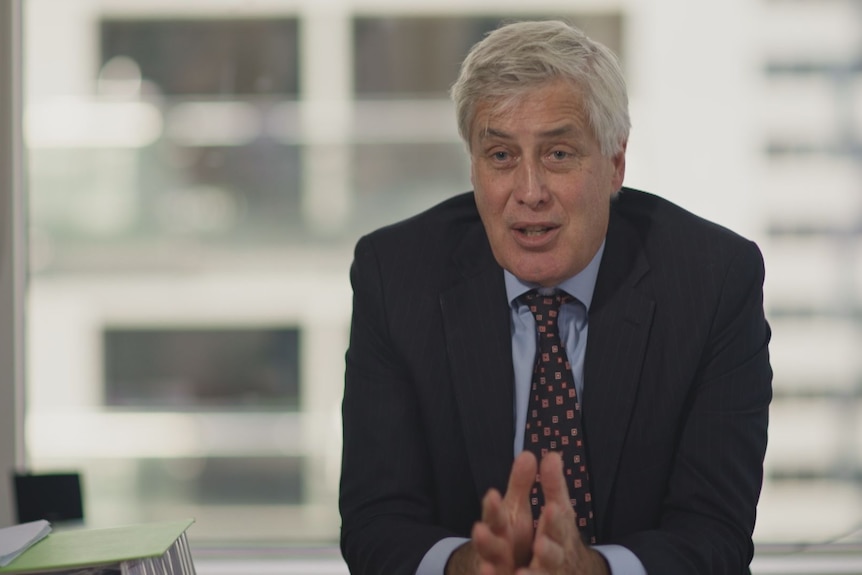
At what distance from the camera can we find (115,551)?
1187 mm

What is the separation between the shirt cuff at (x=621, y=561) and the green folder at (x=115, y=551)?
0.54 metres

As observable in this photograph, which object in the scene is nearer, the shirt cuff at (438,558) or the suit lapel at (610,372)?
the shirt cuff at (438,558)

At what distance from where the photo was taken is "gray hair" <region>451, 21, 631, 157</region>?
4.91 feet

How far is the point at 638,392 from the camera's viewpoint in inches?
63.3

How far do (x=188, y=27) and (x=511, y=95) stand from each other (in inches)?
46.4

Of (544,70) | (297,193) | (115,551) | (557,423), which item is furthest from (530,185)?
(297,193)

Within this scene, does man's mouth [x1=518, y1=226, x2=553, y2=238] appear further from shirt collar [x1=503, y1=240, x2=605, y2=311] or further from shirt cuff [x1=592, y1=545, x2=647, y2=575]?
shirt cuff [x1=592, y1=545, x2=647, y2=575]

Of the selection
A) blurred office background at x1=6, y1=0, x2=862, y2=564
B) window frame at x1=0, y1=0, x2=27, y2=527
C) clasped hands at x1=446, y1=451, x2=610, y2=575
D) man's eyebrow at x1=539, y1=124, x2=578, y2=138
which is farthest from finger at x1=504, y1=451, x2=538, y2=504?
A: window frame at x1=0, y1=0, x2=27, y2=527

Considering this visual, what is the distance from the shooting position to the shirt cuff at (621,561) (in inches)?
54.9

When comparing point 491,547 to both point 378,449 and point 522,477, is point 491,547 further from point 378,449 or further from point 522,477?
point 378,449

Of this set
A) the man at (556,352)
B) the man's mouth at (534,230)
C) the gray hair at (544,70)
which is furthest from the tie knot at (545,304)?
the gray hair at (544,70)

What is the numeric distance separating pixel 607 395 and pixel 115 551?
2.46 ft

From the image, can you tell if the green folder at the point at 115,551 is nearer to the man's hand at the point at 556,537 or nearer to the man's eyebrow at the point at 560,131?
the man's hand at the point at 556,537

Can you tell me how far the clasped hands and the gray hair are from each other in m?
0.52
